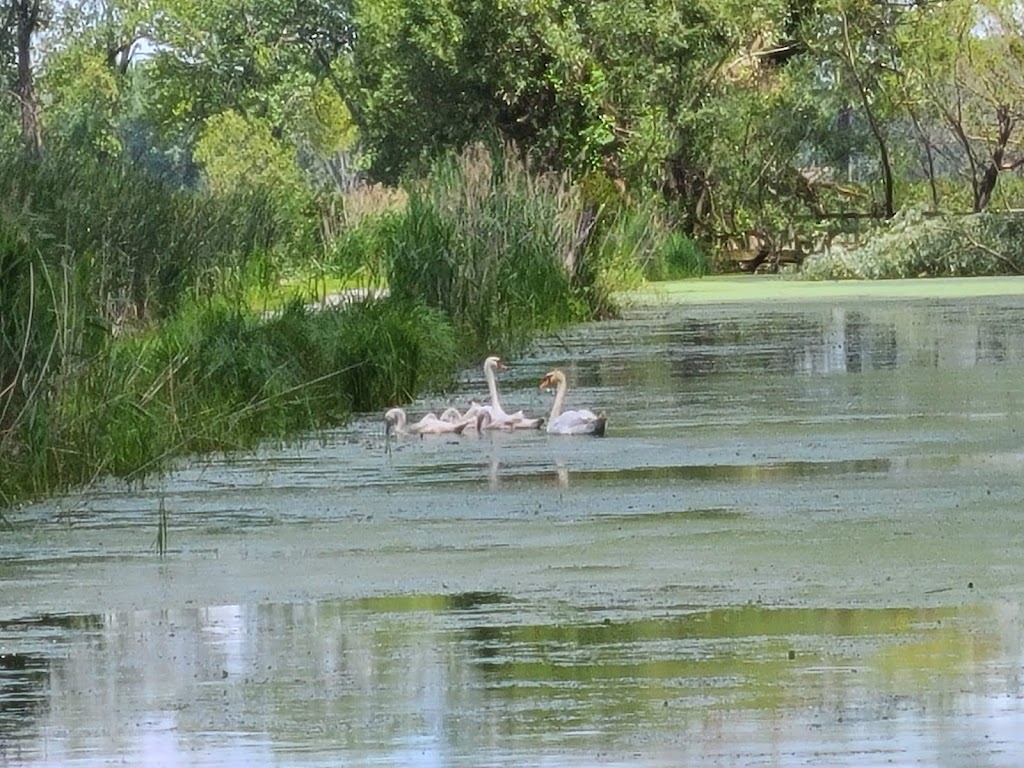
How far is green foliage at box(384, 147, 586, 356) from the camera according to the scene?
62.2ft

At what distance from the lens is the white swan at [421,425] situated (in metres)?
13.1

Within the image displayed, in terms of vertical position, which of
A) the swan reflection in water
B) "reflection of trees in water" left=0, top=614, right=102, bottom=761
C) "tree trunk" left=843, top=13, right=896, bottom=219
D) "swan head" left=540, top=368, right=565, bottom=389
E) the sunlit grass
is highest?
"tree trunk" left=843, top=13, right=896, bottom=219

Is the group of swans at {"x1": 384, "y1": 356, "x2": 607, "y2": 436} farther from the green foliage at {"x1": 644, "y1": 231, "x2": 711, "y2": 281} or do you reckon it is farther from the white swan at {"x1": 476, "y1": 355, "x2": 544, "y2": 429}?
the green foliage at {"x1": 644, "y1": 231, "x2": 711, "y2": 281}

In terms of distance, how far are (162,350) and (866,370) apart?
5.64 metres

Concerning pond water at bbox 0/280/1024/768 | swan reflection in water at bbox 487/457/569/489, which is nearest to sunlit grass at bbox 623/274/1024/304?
pond water at bbox 0/280/1024/768

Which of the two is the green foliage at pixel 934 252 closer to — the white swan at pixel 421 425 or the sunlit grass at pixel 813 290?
the sunlit grass at pixel 813 290

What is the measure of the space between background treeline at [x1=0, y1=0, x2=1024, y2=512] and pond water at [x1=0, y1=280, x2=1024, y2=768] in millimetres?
657

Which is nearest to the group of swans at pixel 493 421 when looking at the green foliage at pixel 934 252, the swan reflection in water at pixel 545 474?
the swan reflection in water at pixel 545 474

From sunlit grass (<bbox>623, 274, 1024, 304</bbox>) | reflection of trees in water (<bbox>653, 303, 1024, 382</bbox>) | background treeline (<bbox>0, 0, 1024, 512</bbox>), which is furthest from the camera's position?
sunlit grass (<bbox>623, 274, 1024, 304</bbox>)

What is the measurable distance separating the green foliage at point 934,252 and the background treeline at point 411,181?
0.05 meters

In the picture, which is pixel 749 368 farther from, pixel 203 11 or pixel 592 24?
pixel 203 11

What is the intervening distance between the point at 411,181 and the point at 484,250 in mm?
1058

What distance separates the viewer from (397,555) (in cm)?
862

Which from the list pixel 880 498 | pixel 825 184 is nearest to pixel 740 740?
pixel 880 498
